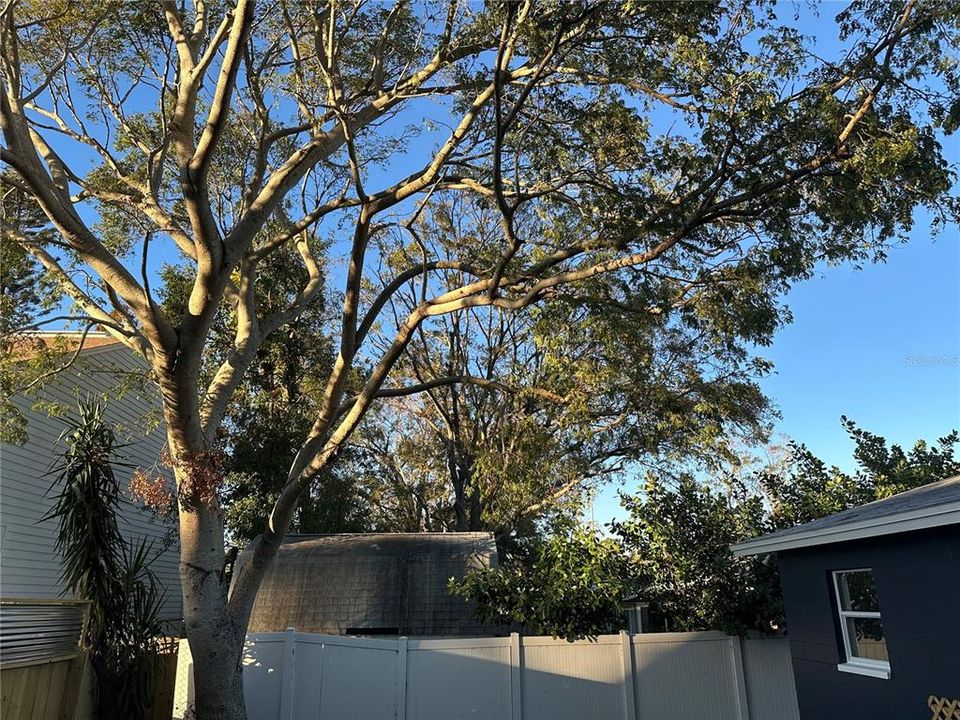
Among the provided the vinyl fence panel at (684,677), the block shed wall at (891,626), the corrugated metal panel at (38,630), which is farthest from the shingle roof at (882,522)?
the corrugated metal panel at (38,630)

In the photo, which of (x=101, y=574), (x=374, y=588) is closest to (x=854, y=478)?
(x=374, y=588)

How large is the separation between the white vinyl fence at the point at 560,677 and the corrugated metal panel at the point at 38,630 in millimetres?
3514

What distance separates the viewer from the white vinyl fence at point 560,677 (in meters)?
10.8

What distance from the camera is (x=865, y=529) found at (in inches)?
293

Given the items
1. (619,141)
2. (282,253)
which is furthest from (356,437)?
(619,141)

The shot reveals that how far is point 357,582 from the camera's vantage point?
14.6 meters

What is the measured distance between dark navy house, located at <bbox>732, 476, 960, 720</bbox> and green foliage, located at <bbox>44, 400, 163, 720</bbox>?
8.24 m

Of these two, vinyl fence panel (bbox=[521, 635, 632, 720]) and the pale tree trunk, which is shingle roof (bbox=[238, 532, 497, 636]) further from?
the pale tree trunk

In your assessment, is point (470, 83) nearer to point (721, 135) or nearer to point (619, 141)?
point (619, 141)

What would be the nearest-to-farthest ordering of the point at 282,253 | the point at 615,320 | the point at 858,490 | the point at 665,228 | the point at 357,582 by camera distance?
the point at 665,228
the point at 615,320
the point at 858,490
the point at 357,582
the point at 282,253

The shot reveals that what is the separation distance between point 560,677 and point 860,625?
464cm

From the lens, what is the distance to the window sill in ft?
25.3

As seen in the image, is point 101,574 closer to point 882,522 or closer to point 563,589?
point 563,589

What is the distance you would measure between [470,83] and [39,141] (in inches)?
255
